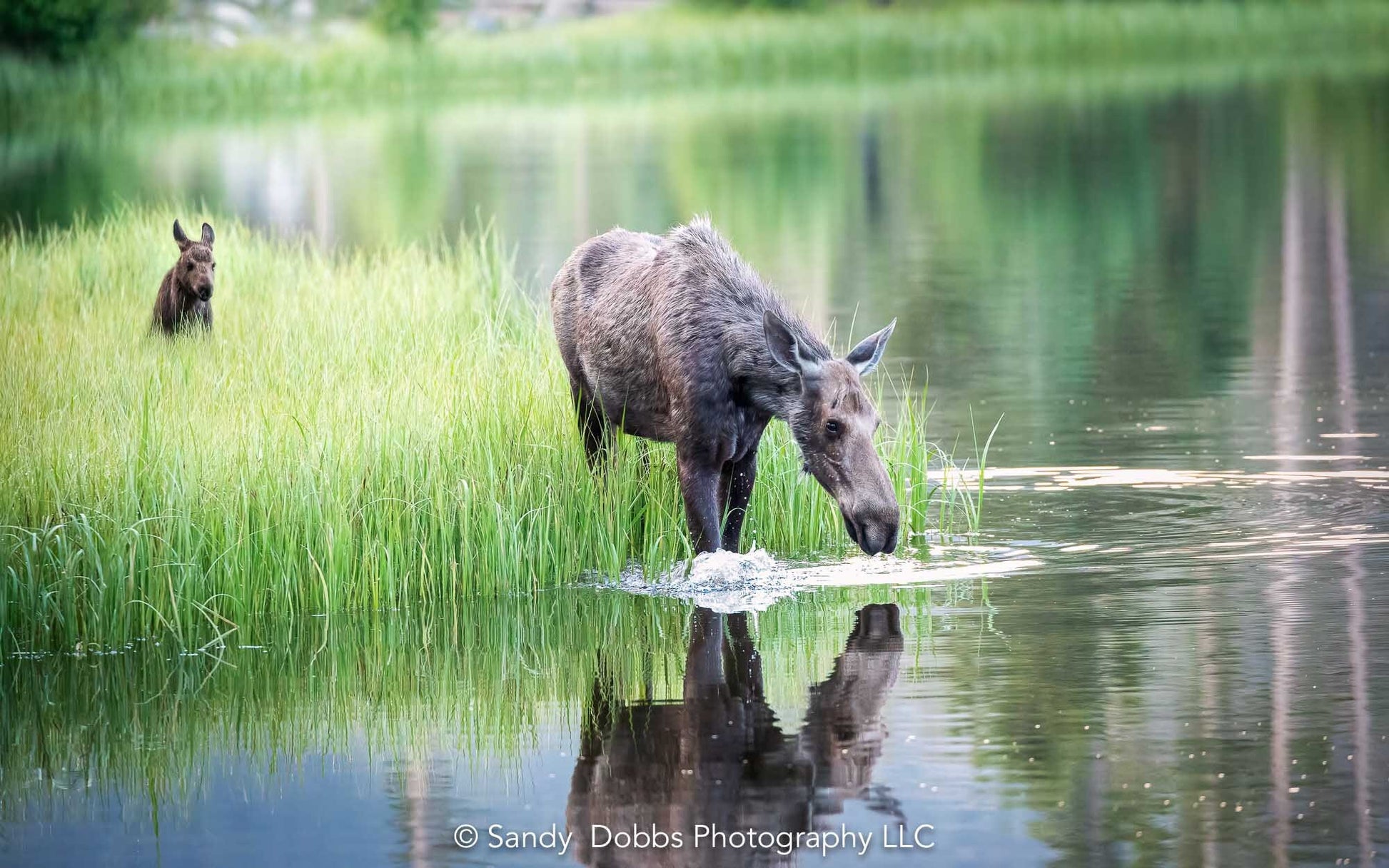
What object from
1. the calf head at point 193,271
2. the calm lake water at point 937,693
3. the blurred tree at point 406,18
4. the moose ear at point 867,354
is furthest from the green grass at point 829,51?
the moose ear at point 867,354

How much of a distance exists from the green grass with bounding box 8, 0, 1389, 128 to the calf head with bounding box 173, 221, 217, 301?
191 ft

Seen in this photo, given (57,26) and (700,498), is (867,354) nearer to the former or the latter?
(700,498)

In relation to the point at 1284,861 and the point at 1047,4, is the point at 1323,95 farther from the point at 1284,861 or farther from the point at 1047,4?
the point at 1284,861

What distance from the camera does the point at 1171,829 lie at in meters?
7.24

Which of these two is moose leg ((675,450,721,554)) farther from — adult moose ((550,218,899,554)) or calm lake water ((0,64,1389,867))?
calm lake water ((0,64,1389,867))

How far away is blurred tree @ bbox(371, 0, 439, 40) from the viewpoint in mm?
83188

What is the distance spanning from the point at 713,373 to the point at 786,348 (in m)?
0.58

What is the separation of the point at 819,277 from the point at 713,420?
57.2ft

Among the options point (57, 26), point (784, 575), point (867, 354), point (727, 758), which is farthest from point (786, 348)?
point (57, 26)

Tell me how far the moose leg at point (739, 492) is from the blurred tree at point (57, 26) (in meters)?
57.1

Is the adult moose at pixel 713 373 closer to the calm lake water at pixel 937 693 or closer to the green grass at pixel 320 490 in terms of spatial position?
the green grass at pixel 320 490

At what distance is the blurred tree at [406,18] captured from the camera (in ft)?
273

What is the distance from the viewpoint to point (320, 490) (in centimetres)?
1102

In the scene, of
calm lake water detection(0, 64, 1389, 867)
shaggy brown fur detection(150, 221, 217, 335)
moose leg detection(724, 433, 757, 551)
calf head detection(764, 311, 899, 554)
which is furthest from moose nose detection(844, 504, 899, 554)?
shaggy brown fur detection(150, 221, 217, 335)
